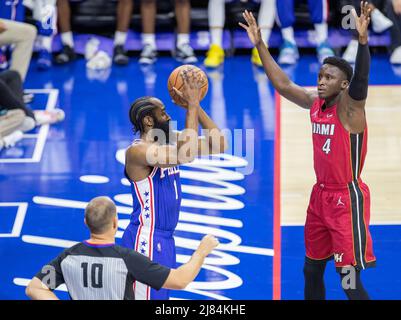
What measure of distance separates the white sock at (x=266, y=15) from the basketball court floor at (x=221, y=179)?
551mm

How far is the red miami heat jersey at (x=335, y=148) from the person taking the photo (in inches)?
266

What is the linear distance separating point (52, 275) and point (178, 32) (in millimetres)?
8363

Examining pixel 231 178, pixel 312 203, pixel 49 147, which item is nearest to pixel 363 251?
pixel 312 203

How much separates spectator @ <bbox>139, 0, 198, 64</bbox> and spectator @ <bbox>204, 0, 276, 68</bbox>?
0.31m

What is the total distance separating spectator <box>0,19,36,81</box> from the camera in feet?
38.7

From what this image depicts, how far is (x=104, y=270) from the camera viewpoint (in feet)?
17.6

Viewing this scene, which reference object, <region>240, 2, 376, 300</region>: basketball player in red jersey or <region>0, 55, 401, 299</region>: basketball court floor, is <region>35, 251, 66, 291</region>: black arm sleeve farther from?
<region>0, 55, 401, 299</region>: basketball court floor

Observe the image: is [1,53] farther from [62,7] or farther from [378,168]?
[378,168]

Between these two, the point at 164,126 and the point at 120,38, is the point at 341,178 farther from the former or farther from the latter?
the point at 120,38

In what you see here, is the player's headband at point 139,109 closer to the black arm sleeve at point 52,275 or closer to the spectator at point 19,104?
the black arm sleeve at point 52,275

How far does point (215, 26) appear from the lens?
13336mm

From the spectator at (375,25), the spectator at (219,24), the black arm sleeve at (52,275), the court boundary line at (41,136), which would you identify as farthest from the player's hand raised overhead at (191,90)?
the spectator at (375,25)

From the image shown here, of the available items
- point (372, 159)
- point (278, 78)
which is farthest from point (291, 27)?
point (278, 78)

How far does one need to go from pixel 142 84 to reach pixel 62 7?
1.88 metres
